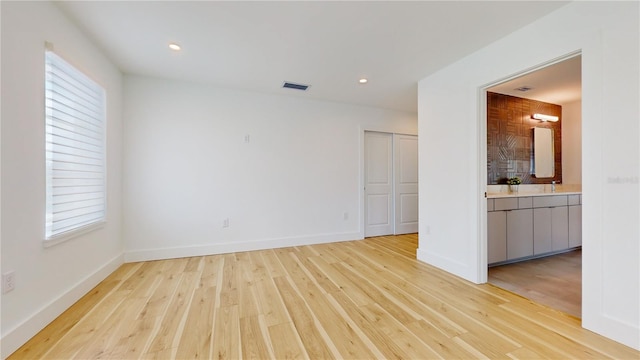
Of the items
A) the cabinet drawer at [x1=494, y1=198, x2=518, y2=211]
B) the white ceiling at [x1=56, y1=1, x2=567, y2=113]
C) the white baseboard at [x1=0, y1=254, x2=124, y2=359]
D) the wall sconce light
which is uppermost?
the white ceiling at [x1=56, y1=1, x2=567, y2=113]

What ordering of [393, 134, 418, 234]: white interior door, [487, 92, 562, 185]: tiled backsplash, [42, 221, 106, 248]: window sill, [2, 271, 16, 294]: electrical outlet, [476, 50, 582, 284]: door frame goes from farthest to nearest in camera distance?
[393, 134, 418, 234]: white interior door
[487, 92, 562, 185]: tiled backsplash
[476, 50, 582, 284]: door frame
[42, 221, 106, 248]: window sill
[2, 271, 16, 294]: electrical outlet

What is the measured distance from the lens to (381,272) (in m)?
2.92

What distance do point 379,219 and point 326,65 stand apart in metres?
3.00

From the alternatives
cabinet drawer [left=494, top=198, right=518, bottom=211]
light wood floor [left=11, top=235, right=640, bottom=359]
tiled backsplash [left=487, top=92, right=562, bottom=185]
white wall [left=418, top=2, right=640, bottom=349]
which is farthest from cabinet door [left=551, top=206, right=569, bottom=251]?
white wall [left=418, top=2, right=640, bottom=349]

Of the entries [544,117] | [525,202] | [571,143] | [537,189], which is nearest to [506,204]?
[525,202]

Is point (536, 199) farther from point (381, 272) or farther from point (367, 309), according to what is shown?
point (367, 309)

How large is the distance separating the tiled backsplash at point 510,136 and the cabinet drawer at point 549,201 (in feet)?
1.91

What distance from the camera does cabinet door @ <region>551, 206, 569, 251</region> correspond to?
3436mm

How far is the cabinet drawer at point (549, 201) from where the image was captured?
330 centimetres

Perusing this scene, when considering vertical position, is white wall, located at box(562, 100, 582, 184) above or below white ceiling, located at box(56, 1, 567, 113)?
below

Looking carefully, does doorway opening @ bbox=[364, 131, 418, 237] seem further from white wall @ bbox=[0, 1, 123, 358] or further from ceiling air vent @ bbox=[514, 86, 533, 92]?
white wall @ bbox=[0, 1, 123, 358]

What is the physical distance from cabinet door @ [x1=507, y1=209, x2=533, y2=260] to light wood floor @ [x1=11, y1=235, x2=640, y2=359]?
1006mm

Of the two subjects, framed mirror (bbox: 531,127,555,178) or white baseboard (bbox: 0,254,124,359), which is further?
framed mirror (bbox: 531,127,555,178)

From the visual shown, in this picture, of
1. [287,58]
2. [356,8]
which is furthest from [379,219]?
[356,8]
